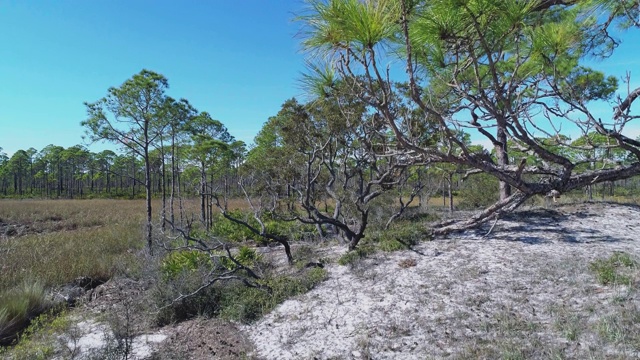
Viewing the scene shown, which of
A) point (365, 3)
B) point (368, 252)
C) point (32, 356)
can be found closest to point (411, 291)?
point (368, 252)

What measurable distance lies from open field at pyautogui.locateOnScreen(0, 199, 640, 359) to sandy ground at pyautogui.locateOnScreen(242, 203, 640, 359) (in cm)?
2

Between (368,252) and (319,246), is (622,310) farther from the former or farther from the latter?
(319,246)

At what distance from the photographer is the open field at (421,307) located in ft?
11.1

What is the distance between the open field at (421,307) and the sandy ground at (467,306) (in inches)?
0.6

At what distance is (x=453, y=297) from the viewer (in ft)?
14.5

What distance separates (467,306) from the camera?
4137mm

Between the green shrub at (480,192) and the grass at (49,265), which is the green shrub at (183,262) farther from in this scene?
the green shrub at (480,192)

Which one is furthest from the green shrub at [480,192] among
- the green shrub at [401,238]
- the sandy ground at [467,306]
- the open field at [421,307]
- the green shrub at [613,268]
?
the green shrub at [613,268]

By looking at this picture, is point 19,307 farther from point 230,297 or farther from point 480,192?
point 480,192

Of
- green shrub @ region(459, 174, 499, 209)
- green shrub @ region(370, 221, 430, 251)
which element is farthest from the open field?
green shrub @ region(459, 174, 499, 209)

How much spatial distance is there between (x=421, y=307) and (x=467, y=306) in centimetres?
51

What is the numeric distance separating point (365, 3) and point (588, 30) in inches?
122

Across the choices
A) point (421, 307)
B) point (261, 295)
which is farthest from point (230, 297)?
point (421, 307)

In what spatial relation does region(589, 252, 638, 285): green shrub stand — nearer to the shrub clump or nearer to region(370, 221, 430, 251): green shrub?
region(370, 221, 430, 251): green shrub
